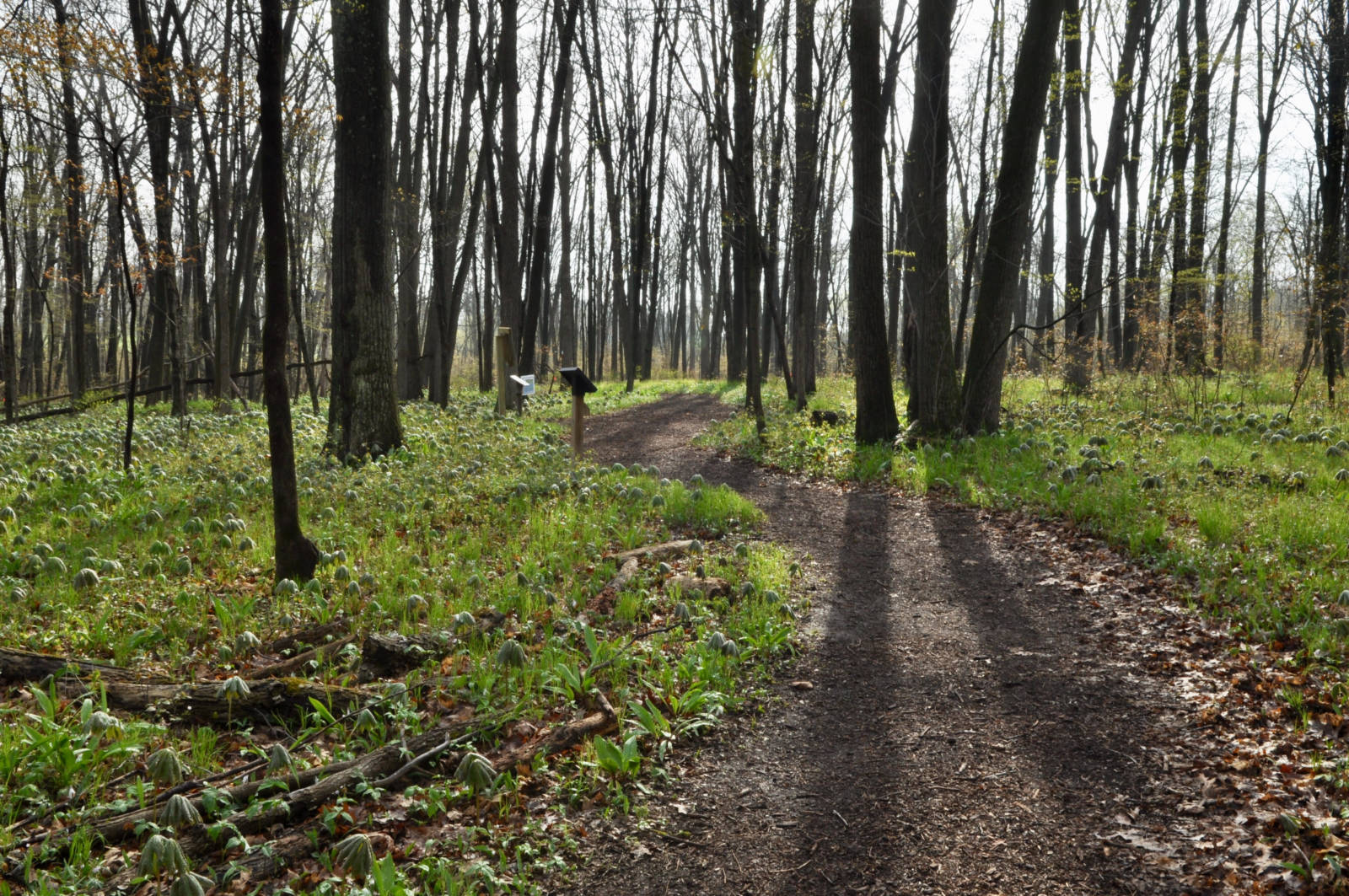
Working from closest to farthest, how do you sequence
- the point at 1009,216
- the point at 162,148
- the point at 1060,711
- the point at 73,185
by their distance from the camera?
the point at 1060,711, the point at 1009,216, the point at 162,148, the point at 73,185

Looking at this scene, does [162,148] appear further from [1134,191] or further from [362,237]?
[1134,191]

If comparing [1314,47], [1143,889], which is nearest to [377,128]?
[1143,889]

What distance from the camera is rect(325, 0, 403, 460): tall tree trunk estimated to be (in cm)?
985

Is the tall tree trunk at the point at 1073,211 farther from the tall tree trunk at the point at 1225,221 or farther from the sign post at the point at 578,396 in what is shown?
the sign post at the point at 578,396

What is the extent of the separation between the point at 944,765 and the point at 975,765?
0.46 feet

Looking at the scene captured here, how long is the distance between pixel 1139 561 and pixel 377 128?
996cm

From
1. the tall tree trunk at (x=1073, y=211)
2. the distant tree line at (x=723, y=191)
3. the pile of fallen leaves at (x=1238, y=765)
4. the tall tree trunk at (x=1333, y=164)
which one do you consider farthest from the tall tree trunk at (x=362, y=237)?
the tall tree trunk at (x=1333, y=164)

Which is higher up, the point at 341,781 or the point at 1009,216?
the point at 1009,216

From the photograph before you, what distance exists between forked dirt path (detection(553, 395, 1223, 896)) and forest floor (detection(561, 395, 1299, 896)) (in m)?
0.01

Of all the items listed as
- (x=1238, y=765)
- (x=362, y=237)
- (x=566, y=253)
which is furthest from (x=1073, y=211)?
(x=566, y=253)

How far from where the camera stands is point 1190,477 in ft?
26.4

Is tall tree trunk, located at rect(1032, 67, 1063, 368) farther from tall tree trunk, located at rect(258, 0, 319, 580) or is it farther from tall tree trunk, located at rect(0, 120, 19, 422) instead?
tall tree trunk, located at rect(0, 120, 19, 422)

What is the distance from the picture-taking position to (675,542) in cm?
698

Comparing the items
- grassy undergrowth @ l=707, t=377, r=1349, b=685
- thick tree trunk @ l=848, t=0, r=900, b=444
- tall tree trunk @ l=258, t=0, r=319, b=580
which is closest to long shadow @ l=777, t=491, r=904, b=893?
grassy undergrowth @ l=707, t=377, r=1349, b=685
